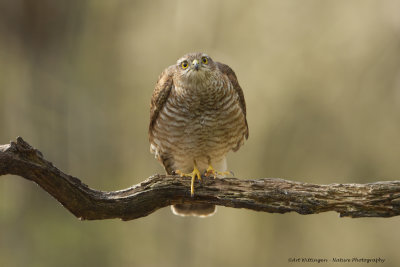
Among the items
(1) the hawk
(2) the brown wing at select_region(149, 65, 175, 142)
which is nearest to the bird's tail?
(1) the hawk

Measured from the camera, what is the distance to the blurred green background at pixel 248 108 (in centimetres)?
718

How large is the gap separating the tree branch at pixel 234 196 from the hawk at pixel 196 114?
0.34 m

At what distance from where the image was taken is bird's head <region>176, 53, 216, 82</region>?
3871mm

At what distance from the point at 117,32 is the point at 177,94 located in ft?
16.8

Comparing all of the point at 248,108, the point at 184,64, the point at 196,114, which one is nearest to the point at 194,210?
the point at 196,114

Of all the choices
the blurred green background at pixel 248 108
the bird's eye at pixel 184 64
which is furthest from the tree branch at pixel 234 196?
the blurred green background at pixel 248 108

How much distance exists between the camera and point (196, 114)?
394cm

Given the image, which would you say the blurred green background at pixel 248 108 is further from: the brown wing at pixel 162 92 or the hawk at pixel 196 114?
the brown wing at pixel 162 92

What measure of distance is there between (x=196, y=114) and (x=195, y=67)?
384mm

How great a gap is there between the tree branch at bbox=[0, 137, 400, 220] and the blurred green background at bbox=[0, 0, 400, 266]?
3944mm

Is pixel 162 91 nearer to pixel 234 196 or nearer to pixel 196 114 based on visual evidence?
pixel 196 114

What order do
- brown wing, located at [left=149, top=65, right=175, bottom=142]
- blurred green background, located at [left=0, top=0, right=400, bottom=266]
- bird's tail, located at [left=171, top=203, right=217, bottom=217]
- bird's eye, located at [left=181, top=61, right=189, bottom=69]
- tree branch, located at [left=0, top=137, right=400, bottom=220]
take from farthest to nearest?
1. blurred green background, located at [left=0, top=0, right=400, bottom=266]
2. bird's tail, located at [left=171, top=203, right=217, bottom=217]
3. brown wing, located at [left=149, top=65, right=175, bottom=142]
4. bird's eye, located at [left=181, top=61, right=189, bottom=69]
5. tree branch, located at [left=0, top=137, right=400, bottom=220]

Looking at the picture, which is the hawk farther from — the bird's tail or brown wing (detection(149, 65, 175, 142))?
the bird's tail

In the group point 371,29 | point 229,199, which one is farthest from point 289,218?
point 229,199
